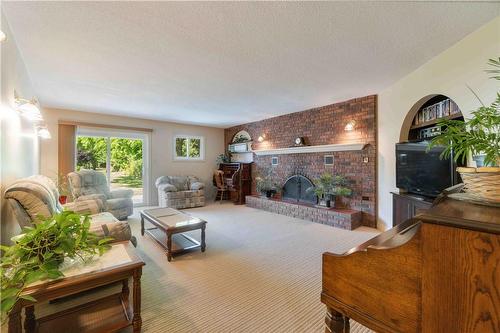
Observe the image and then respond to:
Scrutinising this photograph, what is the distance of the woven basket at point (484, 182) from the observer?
759 mm

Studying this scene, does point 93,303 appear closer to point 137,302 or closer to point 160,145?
point 137,302

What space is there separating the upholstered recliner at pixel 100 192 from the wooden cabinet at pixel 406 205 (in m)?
4.72

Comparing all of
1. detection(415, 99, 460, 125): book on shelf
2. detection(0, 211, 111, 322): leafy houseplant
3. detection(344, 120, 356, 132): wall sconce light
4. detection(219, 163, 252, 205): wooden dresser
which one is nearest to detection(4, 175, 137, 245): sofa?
detection(0, 211, 111, 322): leafy houseplant

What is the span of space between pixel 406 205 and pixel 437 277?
9.52ft

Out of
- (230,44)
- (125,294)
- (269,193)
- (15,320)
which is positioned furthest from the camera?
(269,193)

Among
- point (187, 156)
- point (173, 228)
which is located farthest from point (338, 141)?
point (187, 156)

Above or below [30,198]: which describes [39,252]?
below

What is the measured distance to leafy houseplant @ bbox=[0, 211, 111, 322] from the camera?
1.03 metres

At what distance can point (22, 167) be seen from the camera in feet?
8.39

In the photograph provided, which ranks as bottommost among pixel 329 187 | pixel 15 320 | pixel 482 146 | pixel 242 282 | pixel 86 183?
pixel 242 282

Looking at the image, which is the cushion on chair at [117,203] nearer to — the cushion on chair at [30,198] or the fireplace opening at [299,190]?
the cushion on chair at [30,198]

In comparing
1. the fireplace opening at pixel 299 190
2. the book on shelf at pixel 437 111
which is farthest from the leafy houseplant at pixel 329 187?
the book on shelf at pixel 437 111

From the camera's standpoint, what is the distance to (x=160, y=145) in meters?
6.20

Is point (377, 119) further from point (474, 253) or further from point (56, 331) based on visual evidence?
point (56, 331)
